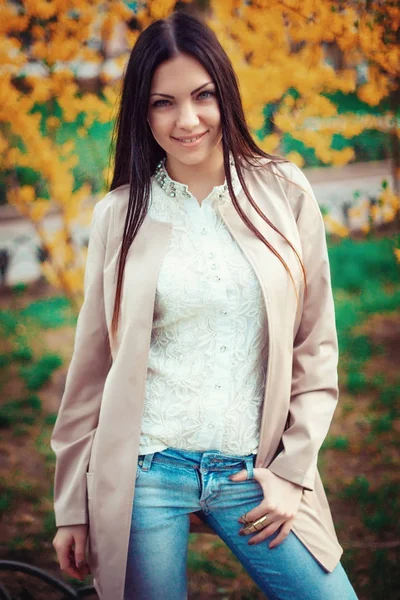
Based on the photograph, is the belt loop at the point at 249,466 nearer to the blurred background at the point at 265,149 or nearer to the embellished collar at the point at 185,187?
the embellished collar at the point at 185,187

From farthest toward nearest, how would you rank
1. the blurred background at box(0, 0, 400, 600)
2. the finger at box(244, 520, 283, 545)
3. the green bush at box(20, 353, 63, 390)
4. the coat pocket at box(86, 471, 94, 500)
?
the green bush at box(20, 353, 63, 390) < the blurred background at box(0, 0, 400, 600) < the coat pocket at box(86, 471, 94, 500) < the finger at box(244, 520, 283, 545)

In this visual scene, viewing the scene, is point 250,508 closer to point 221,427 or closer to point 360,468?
point 221,427

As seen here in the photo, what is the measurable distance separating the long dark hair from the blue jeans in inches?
16.1

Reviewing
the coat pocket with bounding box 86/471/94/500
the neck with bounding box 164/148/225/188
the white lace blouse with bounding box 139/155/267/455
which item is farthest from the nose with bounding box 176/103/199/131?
the coat pocket with bounding box 86/471/94/500

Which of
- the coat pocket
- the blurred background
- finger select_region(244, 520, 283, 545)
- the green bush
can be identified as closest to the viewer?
finger select_region(244, 520, 283, 545)

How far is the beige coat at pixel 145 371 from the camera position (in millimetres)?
1617

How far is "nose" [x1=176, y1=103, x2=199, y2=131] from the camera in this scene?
5.26ft

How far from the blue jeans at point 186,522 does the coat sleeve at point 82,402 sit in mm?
194

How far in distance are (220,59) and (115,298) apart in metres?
0.68

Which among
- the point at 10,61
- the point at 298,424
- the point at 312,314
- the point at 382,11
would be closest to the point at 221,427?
the point at 298,424

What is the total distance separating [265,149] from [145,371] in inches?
92.5

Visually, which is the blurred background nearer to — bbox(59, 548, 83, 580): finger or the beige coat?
the beige coat

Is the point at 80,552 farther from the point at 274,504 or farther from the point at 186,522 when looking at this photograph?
the point at 274,504

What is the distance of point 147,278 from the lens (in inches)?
63.9
